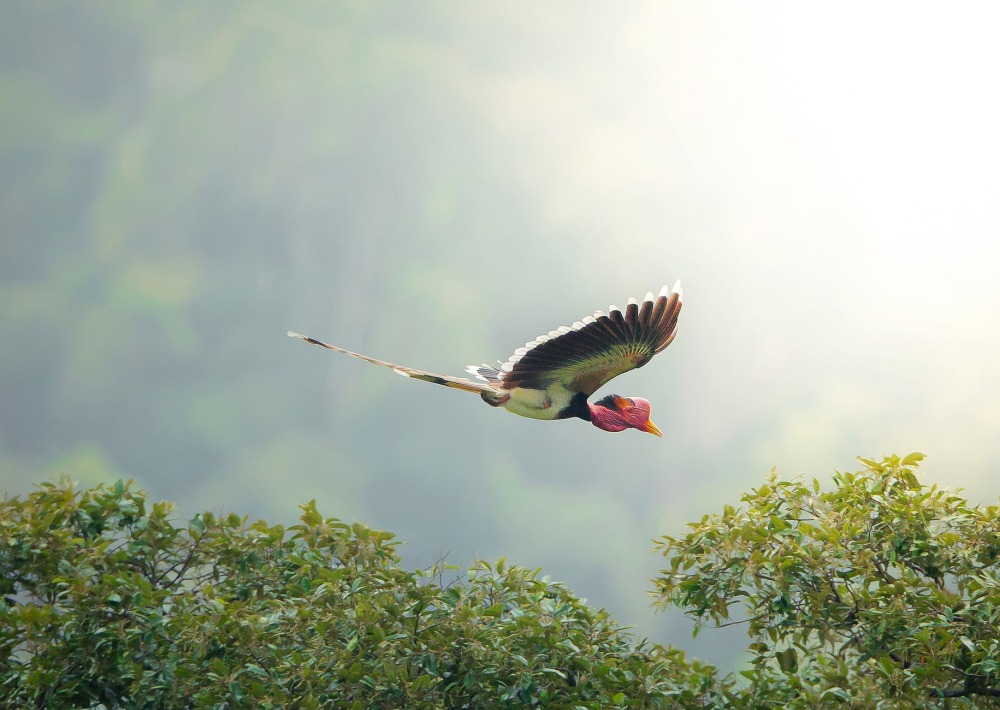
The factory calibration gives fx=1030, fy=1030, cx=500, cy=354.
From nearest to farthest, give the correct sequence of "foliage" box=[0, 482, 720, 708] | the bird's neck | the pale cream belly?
"foliage" box=[0, 482, 720, 708] → the pale cream belly → the bird's neck

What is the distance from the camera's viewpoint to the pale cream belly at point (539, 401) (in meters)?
6.48

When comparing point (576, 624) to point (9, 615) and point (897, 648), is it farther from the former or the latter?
point (9, 615)

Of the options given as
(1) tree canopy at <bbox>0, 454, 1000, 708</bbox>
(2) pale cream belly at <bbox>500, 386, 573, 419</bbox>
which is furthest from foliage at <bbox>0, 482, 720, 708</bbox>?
(2) pale cream belly at <bbox>500, 386, 573, 419</bbox>

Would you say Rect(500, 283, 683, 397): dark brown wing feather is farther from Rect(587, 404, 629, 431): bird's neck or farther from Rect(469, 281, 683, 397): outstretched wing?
Rect(587, 404, 629, 431): bird's neck

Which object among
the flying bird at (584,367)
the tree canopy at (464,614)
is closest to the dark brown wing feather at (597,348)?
the flying bird at (584,367)

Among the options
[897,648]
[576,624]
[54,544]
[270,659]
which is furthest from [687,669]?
[54,544]

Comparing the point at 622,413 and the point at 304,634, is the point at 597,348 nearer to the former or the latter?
the point at 622,413

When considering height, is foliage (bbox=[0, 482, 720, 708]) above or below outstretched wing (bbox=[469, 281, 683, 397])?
below

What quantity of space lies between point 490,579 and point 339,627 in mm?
1003

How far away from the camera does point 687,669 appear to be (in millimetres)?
6355

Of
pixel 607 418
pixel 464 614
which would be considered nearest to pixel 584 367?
pixel 607 418

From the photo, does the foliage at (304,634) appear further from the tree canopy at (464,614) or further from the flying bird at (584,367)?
the flying bird at (584,367)

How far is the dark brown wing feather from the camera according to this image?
605 cm

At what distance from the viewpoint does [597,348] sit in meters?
6.20
